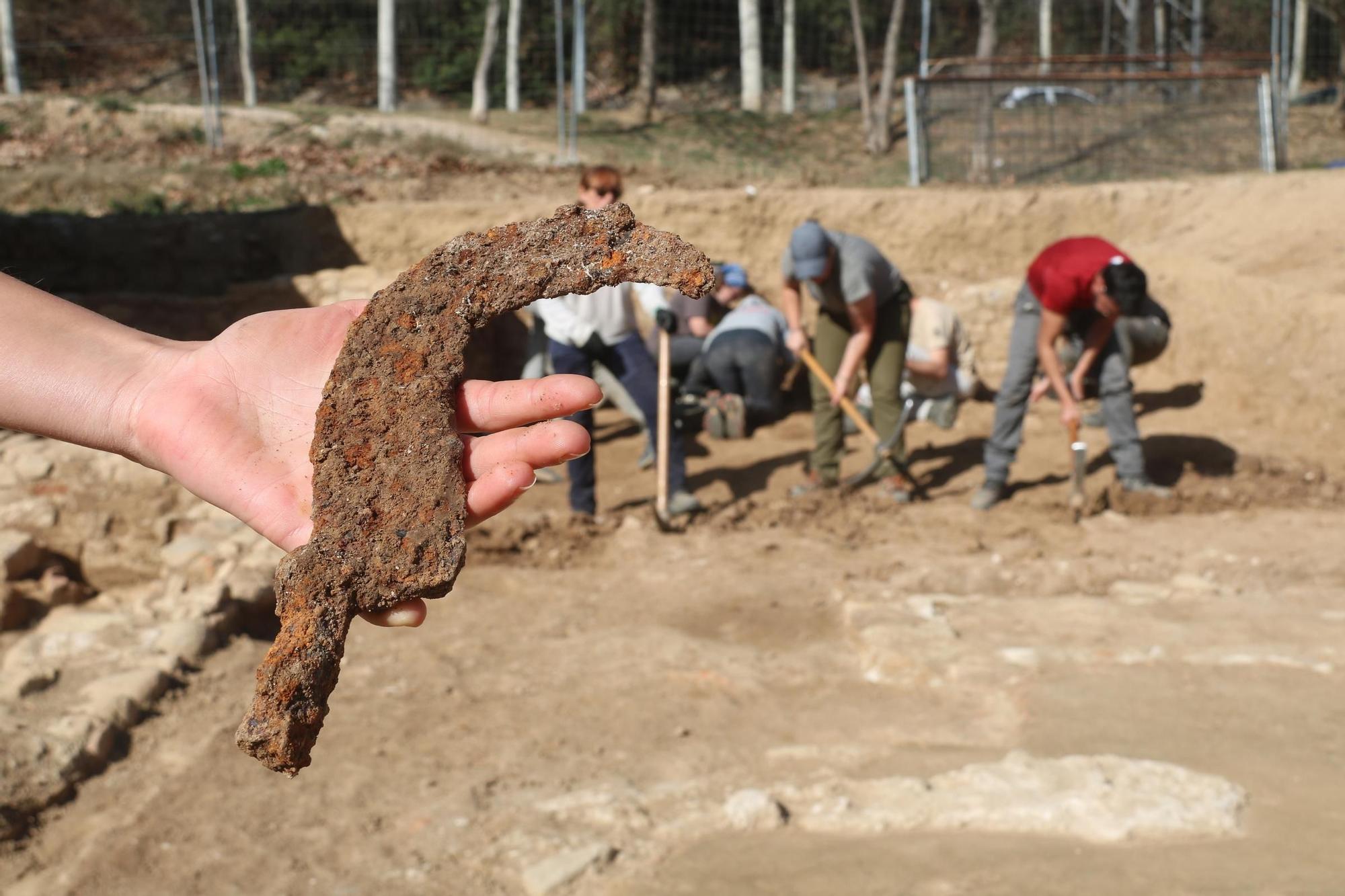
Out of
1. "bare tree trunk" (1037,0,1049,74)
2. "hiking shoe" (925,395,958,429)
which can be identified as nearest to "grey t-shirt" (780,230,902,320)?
"hiking shoe" (925,395,958,429)

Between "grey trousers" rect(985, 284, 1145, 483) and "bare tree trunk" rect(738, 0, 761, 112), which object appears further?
"bare tree trunk" rect(738, 0, 761, 112)

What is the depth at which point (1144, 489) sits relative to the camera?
6.61 meters

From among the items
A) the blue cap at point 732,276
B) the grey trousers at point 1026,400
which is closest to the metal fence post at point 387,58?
the blue cap at point 732,276

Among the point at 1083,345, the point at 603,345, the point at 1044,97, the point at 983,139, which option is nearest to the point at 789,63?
the point at 1044,97

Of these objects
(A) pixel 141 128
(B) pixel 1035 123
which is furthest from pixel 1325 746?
(A) pixel 141 128

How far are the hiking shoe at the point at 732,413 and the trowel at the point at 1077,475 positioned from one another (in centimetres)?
242

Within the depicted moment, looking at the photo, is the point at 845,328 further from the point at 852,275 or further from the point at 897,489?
the point at 897,489

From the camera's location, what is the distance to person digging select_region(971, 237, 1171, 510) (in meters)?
5.90

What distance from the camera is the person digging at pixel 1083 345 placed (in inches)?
232

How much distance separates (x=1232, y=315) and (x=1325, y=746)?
5714 mm

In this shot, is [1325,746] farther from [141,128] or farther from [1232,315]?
[141,128]

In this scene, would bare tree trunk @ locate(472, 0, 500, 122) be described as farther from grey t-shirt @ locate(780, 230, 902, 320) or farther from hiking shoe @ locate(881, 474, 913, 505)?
hiking shoe @ locate(881, 474, 913, 505)

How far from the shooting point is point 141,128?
44.2 feet

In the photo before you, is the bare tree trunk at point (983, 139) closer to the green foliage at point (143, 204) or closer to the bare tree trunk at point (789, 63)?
the bare tree trunk at point (789, 63)
